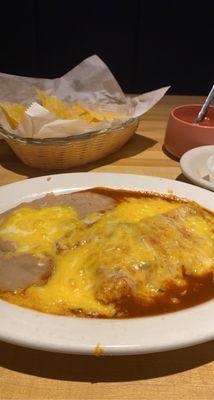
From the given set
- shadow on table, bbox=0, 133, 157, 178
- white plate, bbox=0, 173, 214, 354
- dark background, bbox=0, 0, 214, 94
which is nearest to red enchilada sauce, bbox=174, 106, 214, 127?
shadow on table, bbox=0, 133, 157, 178

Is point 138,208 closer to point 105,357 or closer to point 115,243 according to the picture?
point 115,243

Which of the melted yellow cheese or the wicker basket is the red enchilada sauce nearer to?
the wicker basket

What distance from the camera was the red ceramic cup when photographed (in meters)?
1.56

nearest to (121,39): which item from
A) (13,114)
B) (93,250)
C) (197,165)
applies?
(13,114)

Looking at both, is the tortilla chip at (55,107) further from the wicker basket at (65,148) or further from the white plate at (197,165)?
the white plate at (197,165)

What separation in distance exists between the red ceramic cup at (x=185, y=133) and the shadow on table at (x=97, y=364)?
3.11 ft

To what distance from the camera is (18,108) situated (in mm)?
1546

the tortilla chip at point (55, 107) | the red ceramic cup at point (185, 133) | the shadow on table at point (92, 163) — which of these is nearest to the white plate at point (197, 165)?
the red ceramic cup at point (185, 133)

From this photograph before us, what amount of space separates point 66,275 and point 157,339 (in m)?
0.24

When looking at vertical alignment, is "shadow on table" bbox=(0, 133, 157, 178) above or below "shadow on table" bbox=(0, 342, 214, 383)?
Result: below

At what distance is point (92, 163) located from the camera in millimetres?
1609

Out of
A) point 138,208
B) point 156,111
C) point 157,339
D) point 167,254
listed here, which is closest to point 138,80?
point 156,111

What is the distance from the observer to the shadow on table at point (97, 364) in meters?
0.74

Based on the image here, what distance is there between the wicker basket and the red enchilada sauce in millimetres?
246
